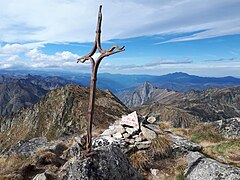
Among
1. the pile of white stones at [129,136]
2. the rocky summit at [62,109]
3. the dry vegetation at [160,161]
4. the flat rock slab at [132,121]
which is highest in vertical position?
the flat rock slab at [132,121]

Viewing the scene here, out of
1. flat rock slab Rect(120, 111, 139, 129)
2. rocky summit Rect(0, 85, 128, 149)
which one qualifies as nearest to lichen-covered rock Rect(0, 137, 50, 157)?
Result: flat rock slab Rect(120, 111, 139, 129)

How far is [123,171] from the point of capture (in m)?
11.2

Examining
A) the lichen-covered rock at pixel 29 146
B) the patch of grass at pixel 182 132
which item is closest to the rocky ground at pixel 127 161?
the lichen-covered rock at pixel 29 146

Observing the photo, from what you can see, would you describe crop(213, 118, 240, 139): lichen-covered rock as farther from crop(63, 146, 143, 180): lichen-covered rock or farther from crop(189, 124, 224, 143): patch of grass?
crop(63, 146, 143, 180): lichen-covered rock

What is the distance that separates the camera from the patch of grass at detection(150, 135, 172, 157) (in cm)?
1594

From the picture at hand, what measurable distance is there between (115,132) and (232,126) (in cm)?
1146

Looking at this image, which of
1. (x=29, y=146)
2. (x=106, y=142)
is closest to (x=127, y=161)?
(x=106, y=142)

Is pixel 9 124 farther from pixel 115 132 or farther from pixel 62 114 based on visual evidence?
pixel 115 132

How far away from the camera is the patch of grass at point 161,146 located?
1594cm

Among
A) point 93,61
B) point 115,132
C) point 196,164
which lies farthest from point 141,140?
point 93,61

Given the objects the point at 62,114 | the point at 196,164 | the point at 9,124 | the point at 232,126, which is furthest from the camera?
the point at 9,124

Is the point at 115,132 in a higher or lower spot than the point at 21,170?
higher

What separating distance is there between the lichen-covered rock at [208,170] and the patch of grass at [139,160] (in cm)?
234

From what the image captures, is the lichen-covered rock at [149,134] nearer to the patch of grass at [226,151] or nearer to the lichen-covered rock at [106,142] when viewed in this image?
the lichen-covered rock at [106,142]
